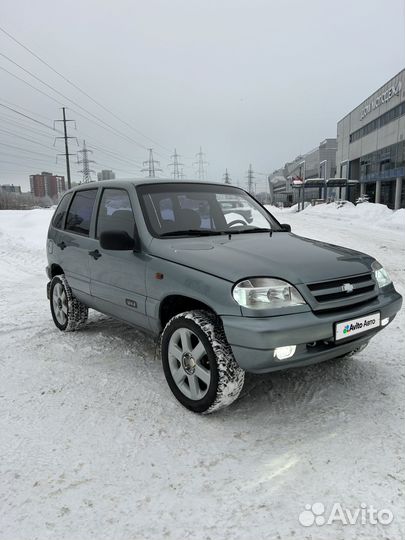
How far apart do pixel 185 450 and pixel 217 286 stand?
42.5 inches

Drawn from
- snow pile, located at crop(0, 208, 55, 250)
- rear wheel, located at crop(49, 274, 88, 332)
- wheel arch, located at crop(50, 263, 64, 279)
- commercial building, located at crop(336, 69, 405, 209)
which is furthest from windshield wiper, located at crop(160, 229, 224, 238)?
commercial building, located at crop(336, 69, 405, 209)

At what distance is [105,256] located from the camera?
13.0ft

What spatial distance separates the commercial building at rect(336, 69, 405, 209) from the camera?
1628 inches

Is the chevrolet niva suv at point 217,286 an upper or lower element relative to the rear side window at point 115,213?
lower

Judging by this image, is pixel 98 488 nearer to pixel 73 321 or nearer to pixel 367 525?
pixel 367 525

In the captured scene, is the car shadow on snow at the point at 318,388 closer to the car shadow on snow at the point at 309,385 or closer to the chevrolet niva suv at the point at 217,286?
the car shadow on snow at the point at 309,385

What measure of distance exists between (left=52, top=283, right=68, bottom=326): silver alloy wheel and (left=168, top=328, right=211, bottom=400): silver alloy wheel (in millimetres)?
2227

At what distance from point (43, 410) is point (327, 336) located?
2.19 m

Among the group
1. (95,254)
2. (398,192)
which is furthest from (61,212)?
(398,192)

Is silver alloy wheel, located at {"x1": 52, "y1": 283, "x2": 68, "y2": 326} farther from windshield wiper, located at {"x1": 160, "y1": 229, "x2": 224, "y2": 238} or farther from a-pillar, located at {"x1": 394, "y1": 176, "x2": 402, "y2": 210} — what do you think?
a-pillar, located at {"x1": 394, "y1": 176, "x2": 402, "y2": 210}

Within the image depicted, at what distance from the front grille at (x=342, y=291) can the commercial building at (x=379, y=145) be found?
140 ft

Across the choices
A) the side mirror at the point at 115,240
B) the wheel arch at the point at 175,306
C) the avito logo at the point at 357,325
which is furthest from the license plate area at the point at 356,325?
the side mirror at the point at 115,240

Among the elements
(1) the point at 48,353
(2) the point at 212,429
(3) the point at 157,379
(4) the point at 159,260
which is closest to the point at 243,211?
(4) the point at 159,260

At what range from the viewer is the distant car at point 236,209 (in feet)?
13.7
